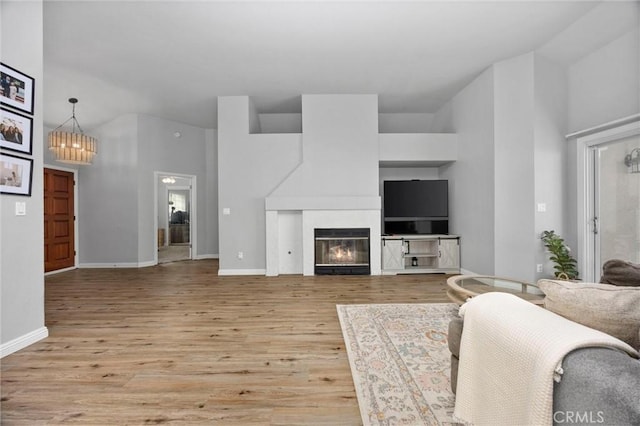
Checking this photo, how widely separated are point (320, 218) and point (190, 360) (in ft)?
11.0

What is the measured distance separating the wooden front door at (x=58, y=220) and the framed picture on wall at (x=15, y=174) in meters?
3.94

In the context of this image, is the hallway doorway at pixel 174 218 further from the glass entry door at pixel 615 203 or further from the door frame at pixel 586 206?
the glass entry door at pixel 615 203

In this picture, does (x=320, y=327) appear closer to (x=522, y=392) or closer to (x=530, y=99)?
(x=522, y=392)

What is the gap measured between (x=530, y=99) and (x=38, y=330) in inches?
248

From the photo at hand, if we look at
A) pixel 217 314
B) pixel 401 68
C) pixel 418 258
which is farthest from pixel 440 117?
pixel 217 314

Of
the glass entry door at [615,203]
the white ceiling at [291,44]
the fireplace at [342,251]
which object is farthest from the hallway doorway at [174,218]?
the glass entry door at [615,203]

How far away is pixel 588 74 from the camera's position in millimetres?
3797

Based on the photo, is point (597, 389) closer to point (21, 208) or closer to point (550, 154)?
point (21, 208)

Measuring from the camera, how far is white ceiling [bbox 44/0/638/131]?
3.14 m

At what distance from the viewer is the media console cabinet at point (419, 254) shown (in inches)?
206

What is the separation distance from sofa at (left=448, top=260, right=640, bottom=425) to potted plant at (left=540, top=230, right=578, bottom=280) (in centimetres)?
333

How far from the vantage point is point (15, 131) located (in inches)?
95.0

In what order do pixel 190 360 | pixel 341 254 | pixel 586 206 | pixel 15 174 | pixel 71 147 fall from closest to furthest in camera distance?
pixel 190 360 < pixel 15 174 < pixel 586 206 < pixel 71 147 < pixel 341 254

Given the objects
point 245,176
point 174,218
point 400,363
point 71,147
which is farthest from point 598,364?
point 174,218
